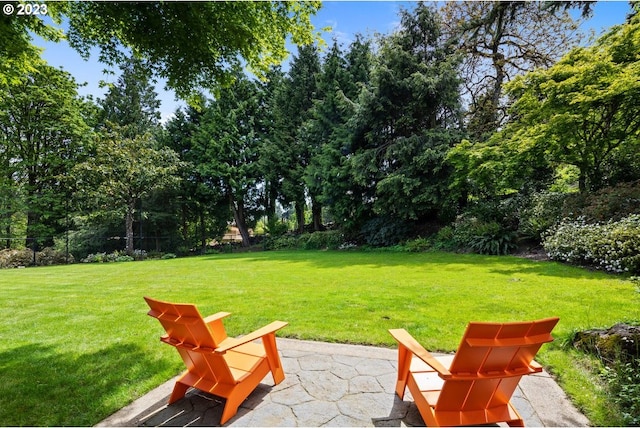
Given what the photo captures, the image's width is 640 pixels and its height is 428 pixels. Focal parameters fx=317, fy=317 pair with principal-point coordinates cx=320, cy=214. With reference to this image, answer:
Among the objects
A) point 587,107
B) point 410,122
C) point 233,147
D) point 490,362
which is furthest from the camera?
point 233,147

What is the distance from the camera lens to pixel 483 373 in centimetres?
213

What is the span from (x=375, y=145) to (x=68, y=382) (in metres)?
15.1

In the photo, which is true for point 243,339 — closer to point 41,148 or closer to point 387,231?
point 387,231

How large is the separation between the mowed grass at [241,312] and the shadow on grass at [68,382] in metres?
0.01

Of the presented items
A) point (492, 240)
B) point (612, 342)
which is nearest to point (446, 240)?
point (492, 240)

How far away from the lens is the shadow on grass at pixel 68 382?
8.65 feet

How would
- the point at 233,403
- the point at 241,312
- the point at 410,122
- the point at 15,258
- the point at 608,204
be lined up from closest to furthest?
the point at 233,403 → the point at 241,312 → the point at 608,204 → the point at 410,122 → the point at 15,258

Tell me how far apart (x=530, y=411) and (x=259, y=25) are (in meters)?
5.37

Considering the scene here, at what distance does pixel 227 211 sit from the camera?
982 inches

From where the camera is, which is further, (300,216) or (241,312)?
(300,216)

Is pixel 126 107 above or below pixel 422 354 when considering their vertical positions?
above

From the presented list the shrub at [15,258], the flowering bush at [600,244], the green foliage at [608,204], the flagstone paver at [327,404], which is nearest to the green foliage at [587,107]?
the green foliage at [608,204]

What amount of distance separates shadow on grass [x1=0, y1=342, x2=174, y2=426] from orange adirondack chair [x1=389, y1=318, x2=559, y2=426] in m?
2.65

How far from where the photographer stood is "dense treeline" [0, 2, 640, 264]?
33.4ft
